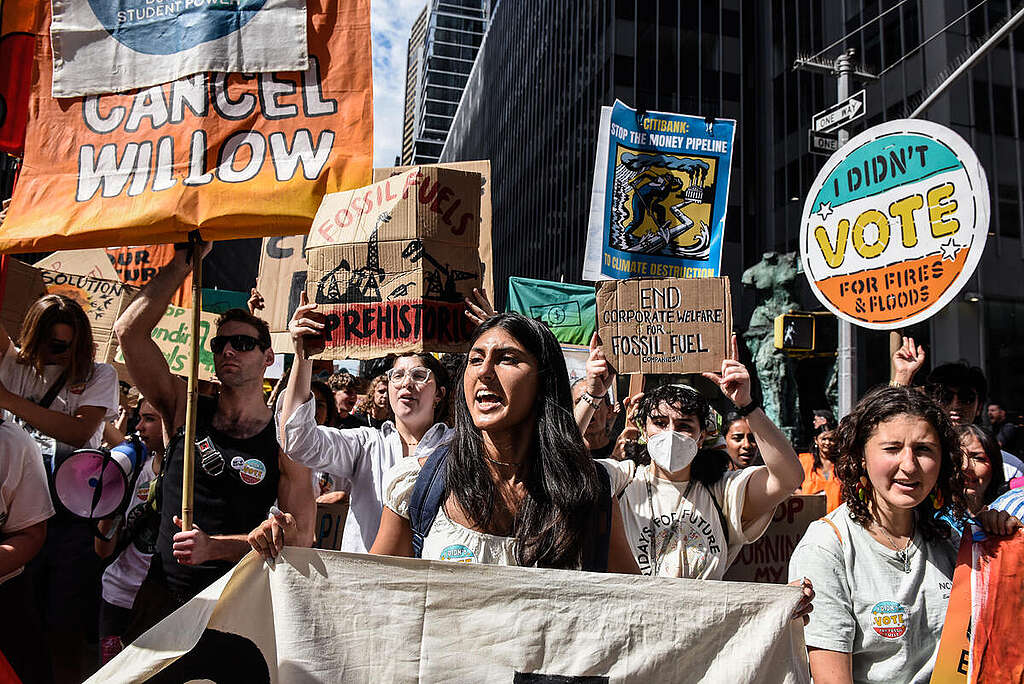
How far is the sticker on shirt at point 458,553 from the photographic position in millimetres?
2086

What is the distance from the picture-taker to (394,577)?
2.10m

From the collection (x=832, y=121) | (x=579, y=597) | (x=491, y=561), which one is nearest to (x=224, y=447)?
(x=491, y=561)

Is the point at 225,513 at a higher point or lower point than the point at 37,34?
lower

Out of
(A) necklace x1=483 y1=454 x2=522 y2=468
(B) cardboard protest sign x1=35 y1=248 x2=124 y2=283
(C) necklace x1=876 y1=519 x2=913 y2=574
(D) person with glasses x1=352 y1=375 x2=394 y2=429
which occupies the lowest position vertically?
(C) necklace x1=876 y1=519 x2=913 y2=574

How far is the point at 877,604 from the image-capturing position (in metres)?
2.26

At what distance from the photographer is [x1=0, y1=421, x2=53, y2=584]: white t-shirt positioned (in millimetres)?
2602

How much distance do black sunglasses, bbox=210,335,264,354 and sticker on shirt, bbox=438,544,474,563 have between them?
1568 mm

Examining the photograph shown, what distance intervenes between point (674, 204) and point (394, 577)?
4906 millimetres

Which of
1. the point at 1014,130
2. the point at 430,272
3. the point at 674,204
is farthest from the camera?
the point at 1014,130

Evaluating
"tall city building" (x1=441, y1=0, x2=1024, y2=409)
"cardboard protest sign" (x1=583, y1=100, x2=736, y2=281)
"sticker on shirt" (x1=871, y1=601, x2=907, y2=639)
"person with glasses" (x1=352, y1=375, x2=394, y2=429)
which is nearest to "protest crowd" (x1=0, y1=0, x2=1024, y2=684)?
"sticker on shirt" (x1=871, y1=601, x2=907, y2=639)

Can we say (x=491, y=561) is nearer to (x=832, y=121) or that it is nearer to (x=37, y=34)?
(x=37, y=34)

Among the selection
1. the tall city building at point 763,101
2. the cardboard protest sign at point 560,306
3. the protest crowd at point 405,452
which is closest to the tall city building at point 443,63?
the tall city building at point 763,101

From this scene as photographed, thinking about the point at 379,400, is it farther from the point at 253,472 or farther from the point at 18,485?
the point at 18,485

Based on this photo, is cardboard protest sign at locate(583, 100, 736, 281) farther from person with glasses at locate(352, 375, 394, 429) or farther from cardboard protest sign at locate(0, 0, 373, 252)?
cardboard protest sign at locate(0, 0, 373, 252)
